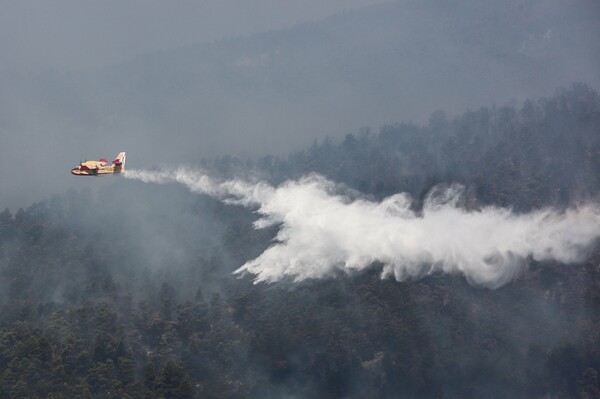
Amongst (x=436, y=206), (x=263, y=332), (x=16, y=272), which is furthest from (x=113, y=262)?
(x=436, y=206)

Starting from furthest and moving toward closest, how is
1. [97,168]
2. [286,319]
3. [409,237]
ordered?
1. [286,319]
2. [409,237]
3. [97,168]

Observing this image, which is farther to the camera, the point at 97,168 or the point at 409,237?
Answer: the point at 409,237

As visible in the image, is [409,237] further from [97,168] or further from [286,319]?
[97,168]

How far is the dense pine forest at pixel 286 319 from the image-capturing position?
334 feet

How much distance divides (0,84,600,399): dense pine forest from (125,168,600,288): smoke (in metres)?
3.83

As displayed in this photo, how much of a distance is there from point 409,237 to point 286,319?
1808 centimetres

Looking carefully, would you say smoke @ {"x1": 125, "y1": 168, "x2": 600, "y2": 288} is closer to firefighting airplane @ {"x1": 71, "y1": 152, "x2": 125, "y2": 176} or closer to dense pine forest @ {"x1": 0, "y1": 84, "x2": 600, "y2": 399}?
dense pine forest @ {"x1": 0, "y1": 84, "x2": 600, "y2": 399}

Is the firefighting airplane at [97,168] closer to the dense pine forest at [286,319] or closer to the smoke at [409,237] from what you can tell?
the smoke at [409,237]

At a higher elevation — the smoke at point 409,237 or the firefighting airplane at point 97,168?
the firefighting airplane at point 97,168

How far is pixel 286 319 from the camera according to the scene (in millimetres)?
109688

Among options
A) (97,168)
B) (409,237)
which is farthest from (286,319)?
(97,168)

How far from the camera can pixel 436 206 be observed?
4466 inches

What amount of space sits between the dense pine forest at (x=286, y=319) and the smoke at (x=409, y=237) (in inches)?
151

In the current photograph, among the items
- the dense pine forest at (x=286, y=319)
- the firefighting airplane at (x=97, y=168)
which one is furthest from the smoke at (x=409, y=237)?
the firefighting airplane at (x=97, y=168)
